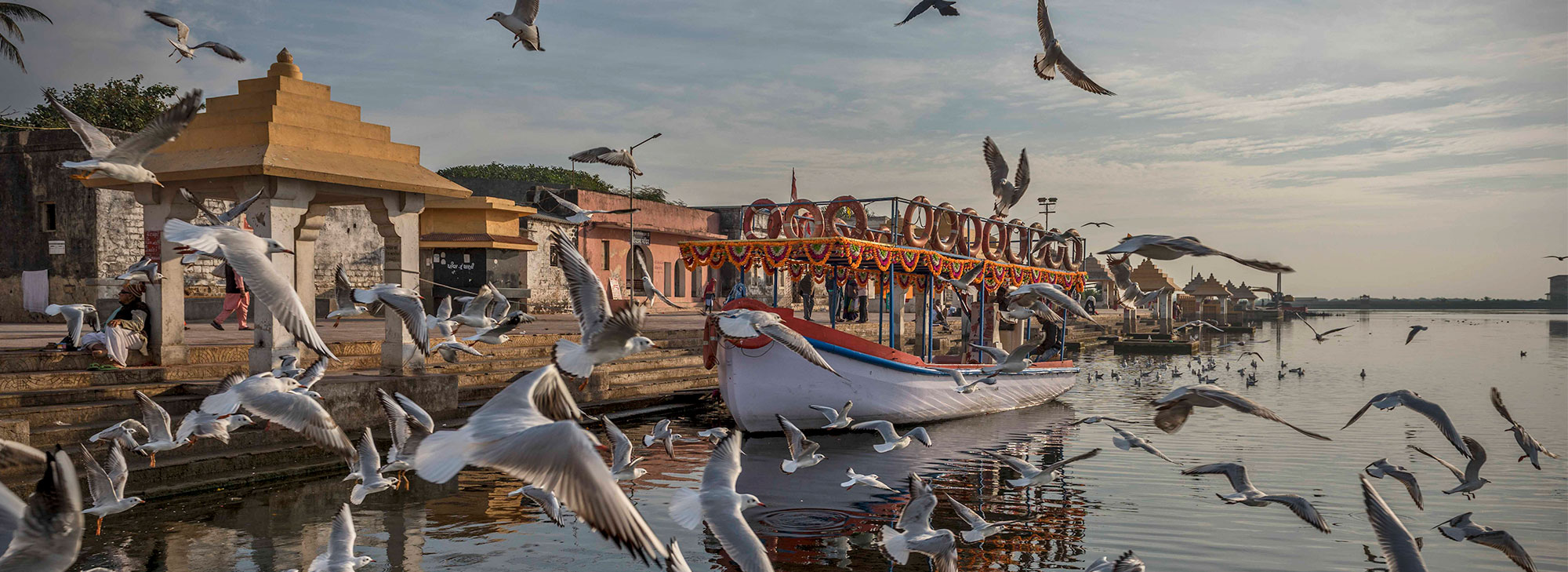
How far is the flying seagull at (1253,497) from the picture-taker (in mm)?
6785

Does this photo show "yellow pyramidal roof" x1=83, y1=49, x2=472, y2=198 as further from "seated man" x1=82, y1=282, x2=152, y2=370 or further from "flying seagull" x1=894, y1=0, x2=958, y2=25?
"flying seagull" x1=894, y1=0, x2=958, y2=25

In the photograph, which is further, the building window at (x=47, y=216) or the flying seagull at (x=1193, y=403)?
the building window at (x=47, y=216)

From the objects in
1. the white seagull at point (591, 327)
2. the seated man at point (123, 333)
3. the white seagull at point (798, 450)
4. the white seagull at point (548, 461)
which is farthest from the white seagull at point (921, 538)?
the seated man at point (123, 333)

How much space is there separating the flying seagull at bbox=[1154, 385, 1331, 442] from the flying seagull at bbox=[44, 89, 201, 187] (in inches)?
275

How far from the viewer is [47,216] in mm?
21688

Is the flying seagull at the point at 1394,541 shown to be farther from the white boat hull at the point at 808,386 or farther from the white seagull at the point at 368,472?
the white boat hull at the point at 808,386

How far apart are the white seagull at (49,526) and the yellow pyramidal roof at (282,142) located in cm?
752

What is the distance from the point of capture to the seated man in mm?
11164

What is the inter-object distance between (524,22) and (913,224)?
843cm

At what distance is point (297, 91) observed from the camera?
41.2 ft

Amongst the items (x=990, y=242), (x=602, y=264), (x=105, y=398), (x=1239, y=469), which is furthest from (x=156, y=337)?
(x=602, y=264)

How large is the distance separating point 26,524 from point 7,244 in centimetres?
2233

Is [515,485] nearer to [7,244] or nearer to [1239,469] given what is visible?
[1239,469]

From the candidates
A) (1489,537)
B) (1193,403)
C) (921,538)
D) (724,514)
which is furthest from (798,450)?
(1489,537)
